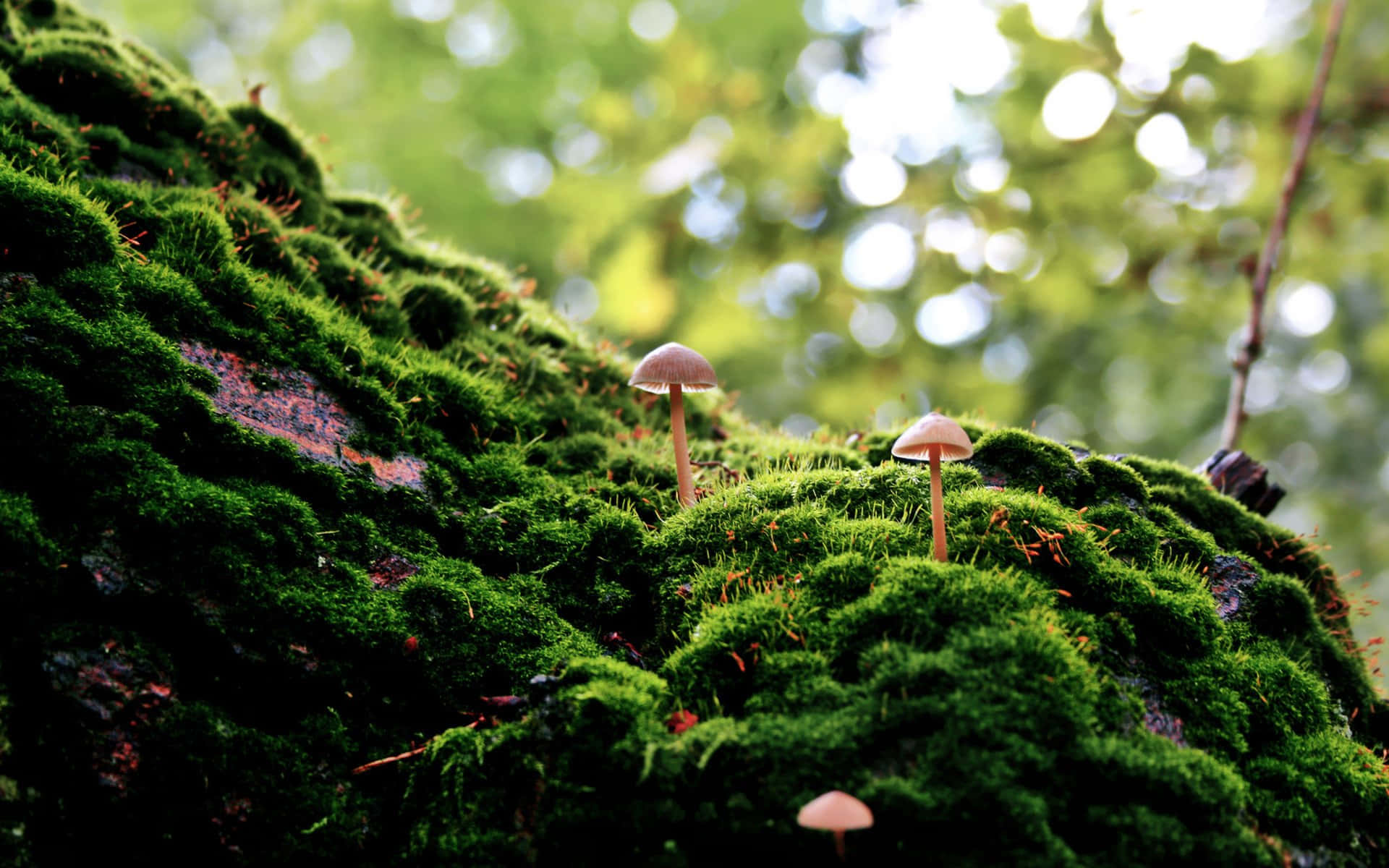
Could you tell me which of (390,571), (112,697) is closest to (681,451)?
(390,571)

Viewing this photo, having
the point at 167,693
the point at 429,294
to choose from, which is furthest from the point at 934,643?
the point at 429,294

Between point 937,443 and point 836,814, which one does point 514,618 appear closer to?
point 836,814

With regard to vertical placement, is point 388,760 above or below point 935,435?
below

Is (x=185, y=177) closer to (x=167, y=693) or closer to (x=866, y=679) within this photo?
(x=167, y=693)

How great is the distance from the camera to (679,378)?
11.2 ft

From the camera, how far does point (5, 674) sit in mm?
2125

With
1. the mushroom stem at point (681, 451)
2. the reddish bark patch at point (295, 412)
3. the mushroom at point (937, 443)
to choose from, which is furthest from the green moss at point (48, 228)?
the mushroom at point (937, 443)

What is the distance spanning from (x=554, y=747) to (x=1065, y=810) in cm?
145

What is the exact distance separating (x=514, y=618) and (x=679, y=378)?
1235mm

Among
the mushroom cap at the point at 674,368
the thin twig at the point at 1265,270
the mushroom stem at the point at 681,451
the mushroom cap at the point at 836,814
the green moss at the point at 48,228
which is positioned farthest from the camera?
the thin twig at the point at 1265,270

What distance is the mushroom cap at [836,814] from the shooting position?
1.88 m

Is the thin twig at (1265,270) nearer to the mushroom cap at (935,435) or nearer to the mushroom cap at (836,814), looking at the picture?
the mushroom cap at (935,435)

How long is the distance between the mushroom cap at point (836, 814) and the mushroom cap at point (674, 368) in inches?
75.3

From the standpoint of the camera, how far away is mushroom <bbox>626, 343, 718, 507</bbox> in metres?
3.41
